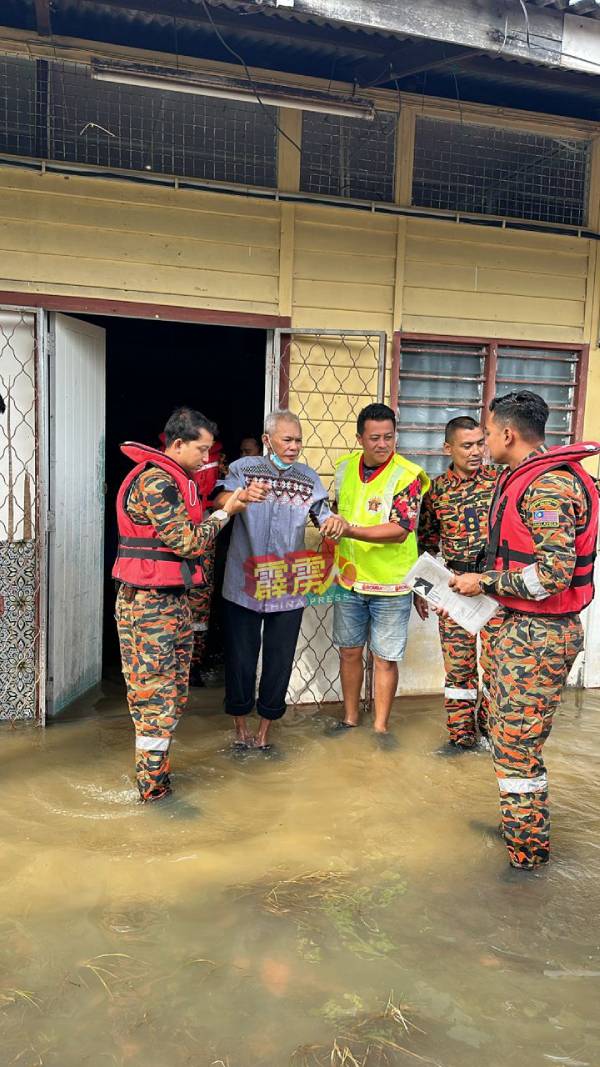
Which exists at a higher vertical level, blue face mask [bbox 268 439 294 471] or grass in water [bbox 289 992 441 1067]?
blue face mask [bbox 268 439 294 471]

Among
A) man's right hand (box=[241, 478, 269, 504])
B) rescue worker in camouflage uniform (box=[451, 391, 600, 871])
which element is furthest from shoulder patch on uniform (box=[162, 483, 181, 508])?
rescue worker in camouflage uniform (box=[451, 391, 600, 871])

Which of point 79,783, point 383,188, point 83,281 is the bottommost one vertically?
point 79,783

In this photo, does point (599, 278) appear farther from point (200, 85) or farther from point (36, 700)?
point (36, 700)

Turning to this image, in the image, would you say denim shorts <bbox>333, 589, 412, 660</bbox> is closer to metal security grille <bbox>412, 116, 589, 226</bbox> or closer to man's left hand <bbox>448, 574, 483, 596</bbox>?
man's left hand <bbox>448, 574, 483, 596</bbox>

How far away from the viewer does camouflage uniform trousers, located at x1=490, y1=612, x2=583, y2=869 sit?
135 inches

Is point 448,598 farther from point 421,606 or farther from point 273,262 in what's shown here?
point 273,262

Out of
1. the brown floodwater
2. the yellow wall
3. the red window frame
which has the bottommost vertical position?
the brown floodwater

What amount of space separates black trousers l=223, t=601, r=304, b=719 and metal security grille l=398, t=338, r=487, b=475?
5.42ft

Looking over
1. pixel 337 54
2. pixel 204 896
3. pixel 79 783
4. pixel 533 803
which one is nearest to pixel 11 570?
pixel 79 783

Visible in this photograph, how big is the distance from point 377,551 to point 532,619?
1504 mm

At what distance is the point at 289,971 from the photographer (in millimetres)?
2852

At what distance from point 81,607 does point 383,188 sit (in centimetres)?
321

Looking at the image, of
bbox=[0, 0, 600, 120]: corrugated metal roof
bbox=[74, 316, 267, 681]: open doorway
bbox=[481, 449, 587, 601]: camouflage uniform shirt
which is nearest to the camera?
A: bbox=[481, 449, 587, 601]: camouflage uniform shirt

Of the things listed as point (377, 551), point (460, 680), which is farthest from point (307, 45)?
point (460, 680)
